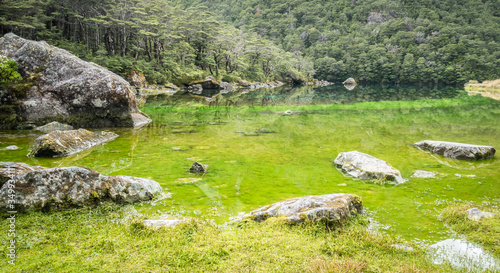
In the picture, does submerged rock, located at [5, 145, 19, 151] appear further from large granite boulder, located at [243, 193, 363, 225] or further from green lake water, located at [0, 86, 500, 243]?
large granite boulder, located at [243, 193, 363, 225]

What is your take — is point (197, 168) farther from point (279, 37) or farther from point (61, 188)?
point (279, 37)

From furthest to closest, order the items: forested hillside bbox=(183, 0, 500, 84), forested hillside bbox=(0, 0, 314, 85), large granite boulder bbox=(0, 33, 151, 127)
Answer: forested hillside bbox=(183, 0, 500, 84), forested hillside bbox=(0, 0, 314, 85), large granite boulder bbox=(0, 33, 151, 127)

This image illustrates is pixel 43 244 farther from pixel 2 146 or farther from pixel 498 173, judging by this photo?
pixel 498 173

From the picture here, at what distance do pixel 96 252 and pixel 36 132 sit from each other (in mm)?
11384

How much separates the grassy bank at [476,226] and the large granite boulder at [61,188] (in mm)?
6368

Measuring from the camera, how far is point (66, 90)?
14086mm

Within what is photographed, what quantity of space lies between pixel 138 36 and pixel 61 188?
168 ft

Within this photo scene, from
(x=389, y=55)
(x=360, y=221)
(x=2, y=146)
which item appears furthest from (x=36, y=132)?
(x=389, y=55)

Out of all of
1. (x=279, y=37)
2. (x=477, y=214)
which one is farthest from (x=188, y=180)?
(x=279, y=37)

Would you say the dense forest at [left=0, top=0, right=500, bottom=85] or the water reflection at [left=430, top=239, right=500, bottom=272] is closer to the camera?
the water reflection at [left=430, top=239, right=500, bottom=272]

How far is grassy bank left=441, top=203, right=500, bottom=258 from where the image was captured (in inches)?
188

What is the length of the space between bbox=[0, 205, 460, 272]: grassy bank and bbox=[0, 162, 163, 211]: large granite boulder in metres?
0.32

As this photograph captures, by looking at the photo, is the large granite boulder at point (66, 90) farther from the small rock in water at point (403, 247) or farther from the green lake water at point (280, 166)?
the small rock in water at point (403, 247)

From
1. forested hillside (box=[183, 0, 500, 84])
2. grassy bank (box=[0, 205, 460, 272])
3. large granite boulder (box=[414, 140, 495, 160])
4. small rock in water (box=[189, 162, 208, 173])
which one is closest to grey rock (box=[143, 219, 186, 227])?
grassy bank (box=[0, 205, 460, 272])
